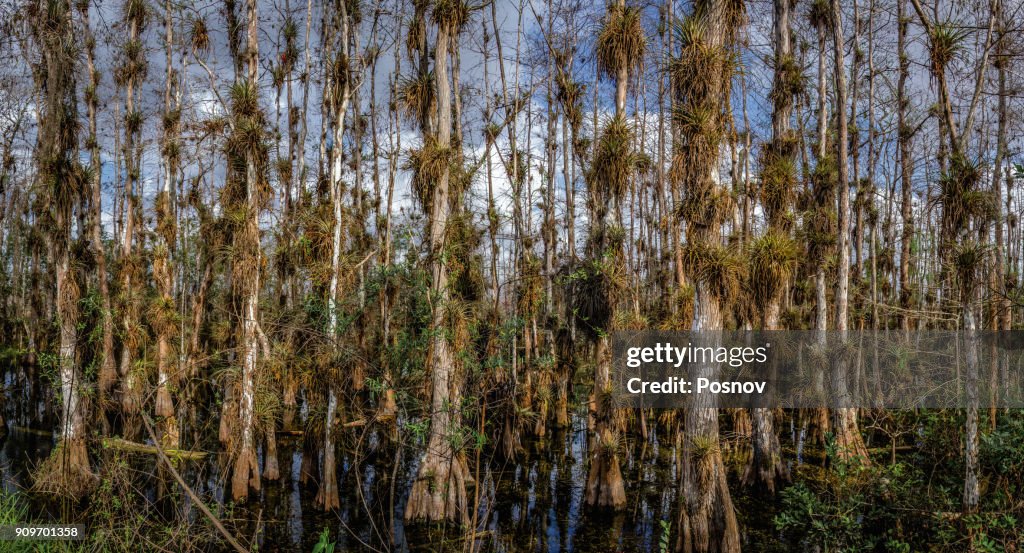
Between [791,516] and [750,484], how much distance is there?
17.4 ft

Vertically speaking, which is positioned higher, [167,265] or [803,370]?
[167,265]

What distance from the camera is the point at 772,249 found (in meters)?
9.91

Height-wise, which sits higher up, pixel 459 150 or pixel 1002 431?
pixel 459 150

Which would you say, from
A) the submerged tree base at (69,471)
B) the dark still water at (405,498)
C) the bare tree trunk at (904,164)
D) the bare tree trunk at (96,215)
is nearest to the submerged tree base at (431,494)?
the dark still water at (405,498)

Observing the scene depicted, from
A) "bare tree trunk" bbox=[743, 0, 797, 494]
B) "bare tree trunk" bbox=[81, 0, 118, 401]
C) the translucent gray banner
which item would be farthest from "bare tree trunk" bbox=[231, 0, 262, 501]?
"bare tree trunk" bbox=[743, 0, 797, 494]

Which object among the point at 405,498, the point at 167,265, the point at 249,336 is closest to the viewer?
the point at 249,336

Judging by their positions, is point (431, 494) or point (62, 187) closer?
point (431, 494)

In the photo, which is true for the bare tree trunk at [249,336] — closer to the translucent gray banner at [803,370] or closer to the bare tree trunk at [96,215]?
the bare tree trunk at [96,215]

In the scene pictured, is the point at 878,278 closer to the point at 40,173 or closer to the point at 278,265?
the point at 278,265

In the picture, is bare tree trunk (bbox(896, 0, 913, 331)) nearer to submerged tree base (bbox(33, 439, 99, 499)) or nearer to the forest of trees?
the forest of trees

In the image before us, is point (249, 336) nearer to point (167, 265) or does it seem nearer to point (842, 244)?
point (167, 265)

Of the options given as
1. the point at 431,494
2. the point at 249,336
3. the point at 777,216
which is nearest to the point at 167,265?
the point at 249,336

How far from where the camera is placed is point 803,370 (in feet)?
62.0

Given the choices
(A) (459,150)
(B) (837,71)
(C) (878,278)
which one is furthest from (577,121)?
(C) (878,278)
